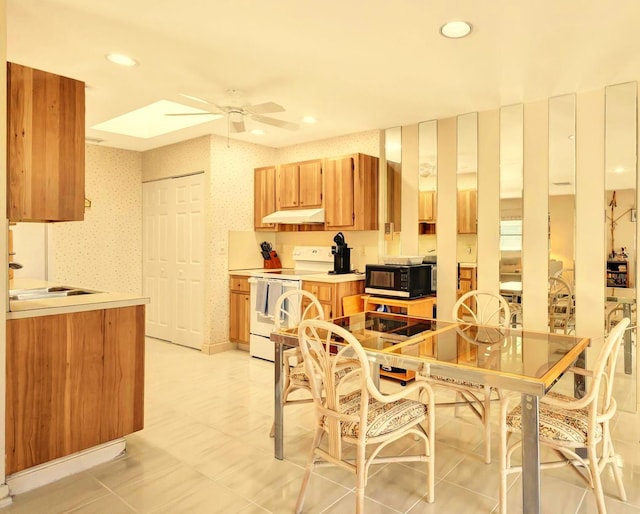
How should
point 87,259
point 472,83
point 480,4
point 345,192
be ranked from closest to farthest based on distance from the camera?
point 480,4 → point 472,83 → point 345,192 → point 87,259

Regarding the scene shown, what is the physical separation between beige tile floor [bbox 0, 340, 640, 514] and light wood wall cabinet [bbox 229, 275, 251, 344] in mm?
1761

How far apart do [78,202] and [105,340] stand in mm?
811

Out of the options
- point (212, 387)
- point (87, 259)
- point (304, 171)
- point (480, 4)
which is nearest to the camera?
point (480, 4)

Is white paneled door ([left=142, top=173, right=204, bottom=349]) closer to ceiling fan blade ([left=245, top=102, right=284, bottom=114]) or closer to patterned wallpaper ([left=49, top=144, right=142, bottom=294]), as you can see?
patterned wallpaper ([left=49, top=144, right=142, bottom=294])

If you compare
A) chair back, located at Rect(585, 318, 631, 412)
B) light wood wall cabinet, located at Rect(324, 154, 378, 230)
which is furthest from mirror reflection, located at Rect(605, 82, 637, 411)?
light wood wall cabinet, located at Rect(324, 154, 378, 230)

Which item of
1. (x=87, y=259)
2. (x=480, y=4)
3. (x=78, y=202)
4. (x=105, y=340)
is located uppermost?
(x=480, y=4)

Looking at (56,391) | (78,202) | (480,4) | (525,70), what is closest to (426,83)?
(525,70)

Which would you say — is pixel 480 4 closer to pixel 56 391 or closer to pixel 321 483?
pixel 321 483

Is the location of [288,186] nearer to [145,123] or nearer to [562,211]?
[145,123]

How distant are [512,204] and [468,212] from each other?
396 millimetres

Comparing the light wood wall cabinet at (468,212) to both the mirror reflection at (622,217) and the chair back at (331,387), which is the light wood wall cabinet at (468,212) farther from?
the chair back at (331,387)

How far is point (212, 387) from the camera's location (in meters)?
3.96

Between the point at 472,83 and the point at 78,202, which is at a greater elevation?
the point at 472,83

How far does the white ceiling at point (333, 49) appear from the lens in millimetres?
2396
